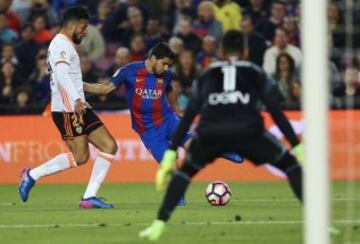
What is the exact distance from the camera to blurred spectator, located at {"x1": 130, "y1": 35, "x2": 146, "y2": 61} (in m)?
20.1

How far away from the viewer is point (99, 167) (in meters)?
13.2

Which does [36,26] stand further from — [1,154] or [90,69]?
[1,154]

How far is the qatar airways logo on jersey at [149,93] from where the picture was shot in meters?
13.9

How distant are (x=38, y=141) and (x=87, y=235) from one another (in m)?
8.10

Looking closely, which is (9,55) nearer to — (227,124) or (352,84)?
(352,84)

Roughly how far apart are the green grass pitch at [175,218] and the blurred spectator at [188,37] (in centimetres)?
471

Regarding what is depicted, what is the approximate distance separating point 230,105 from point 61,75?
3861 mm

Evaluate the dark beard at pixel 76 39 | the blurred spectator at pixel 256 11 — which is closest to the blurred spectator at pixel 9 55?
the blurred spectator at pixel 256 11

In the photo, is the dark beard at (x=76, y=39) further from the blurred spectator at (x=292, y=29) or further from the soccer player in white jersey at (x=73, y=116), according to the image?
the blurred spectator at (x=292, y=29)

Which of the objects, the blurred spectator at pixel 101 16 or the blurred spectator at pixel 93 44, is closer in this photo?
the blurred spectator at pixel 93 44

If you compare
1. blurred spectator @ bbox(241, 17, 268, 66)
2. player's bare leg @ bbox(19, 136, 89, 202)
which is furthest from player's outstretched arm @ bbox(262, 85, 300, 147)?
blurred spectator @ bbox(241, 17, 268, 66)

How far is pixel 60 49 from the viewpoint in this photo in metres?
12.9

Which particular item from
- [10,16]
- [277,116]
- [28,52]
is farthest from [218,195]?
[10,16]

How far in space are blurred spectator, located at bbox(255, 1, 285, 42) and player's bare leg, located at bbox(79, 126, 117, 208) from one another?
7752 millimetres
